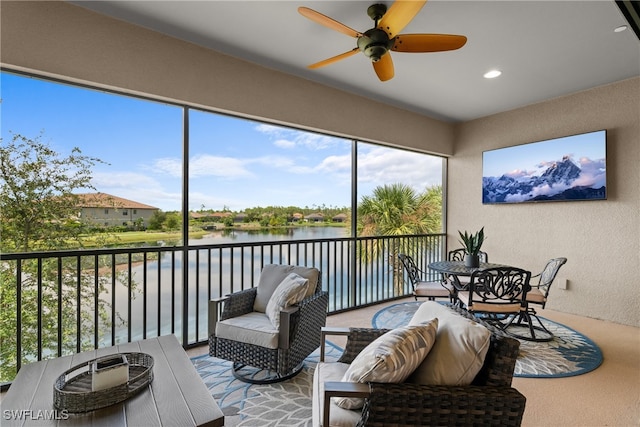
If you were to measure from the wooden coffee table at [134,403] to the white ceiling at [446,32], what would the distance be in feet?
8.28

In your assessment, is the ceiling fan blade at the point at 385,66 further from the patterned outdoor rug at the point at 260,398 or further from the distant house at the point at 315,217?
the patterned outdoor rug at the point at 260,398

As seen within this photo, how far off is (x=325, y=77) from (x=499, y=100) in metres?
2.50

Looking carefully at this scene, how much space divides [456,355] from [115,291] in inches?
112

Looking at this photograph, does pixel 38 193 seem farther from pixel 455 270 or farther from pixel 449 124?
pixel 449 124

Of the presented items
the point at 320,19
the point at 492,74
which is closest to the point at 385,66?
the point at 320,19

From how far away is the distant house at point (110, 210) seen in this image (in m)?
2.78

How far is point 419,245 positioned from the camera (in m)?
5.39

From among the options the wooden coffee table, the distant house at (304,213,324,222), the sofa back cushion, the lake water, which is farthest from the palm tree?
the wooden coffee table

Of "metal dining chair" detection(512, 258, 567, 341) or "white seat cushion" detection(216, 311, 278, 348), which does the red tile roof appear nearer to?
"white seat cushion" detection(216, 311, 278, 348)

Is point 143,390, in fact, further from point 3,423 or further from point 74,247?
point 74,247

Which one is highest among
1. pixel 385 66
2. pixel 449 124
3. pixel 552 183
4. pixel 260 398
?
pixel 449 124

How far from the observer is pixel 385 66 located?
263 cm

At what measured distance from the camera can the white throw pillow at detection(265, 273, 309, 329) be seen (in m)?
2.45

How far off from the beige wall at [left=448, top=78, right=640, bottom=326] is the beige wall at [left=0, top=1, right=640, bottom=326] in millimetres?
12
